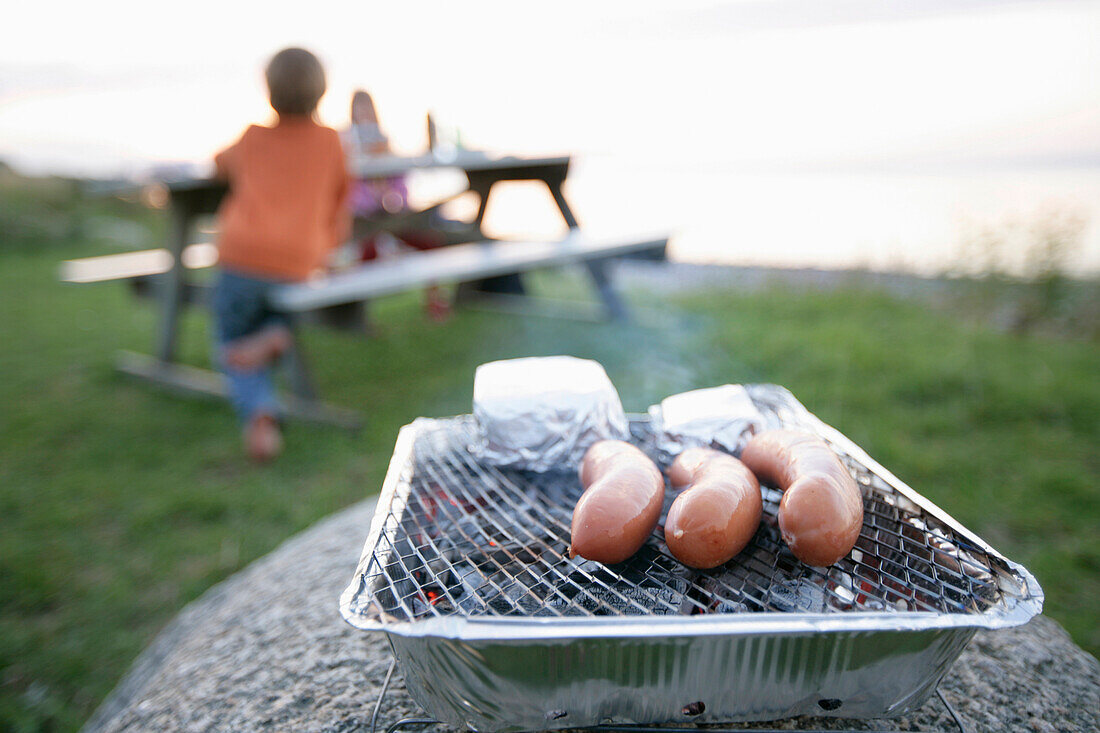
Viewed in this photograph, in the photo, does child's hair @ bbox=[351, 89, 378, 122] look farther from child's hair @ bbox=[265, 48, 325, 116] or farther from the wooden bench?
child's hair @ bbox=[265, 48, 325, 116]

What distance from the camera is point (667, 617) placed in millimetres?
1039

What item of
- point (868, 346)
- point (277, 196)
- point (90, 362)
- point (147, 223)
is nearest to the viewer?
point (277, 196)

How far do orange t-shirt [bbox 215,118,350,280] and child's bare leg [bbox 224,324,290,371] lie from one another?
1.13ft

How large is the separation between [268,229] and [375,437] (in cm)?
136

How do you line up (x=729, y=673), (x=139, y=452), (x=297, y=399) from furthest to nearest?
(x=297, y=399)
(x=139, y=452)
(x=729, y=673)

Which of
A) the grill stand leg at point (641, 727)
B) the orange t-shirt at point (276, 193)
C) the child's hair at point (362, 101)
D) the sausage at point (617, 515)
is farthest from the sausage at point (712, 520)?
the child's hair at point (362, 101)

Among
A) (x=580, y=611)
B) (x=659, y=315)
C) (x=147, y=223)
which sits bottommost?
(x=147, y=223)

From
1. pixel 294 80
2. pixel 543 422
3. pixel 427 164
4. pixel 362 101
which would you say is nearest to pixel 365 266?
pixel 427 164

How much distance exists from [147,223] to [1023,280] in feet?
44.4

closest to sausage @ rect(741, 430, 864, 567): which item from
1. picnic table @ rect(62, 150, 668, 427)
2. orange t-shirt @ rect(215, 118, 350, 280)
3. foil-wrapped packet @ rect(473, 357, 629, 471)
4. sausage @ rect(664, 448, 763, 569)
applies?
sausage @ rect(664, 448, 763, 569)

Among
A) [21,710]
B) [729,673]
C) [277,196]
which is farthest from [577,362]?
[277,196]

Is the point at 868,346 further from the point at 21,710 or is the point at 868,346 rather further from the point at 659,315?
the point at 21,710

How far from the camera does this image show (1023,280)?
539 cm

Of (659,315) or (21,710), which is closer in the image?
(21,710)
